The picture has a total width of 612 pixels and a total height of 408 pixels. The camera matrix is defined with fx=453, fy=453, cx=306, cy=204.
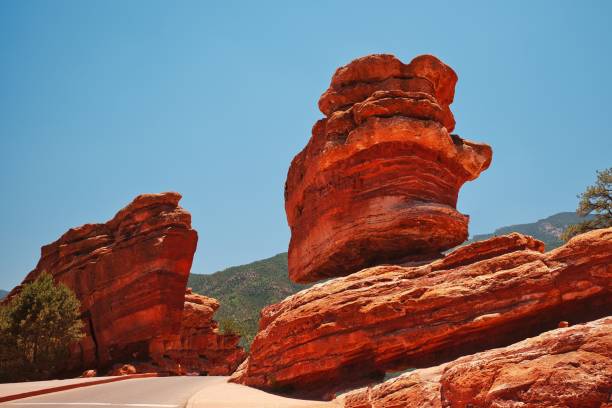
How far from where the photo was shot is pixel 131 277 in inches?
1665

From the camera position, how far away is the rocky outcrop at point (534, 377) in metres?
6.41

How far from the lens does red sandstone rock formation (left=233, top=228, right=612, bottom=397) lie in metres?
10.5

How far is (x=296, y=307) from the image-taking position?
51.1 feet

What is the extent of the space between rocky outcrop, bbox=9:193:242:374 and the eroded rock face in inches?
971

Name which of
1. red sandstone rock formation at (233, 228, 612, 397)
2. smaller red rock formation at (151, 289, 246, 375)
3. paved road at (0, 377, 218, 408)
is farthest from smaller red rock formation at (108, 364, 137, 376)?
red sandstone rock formation at (233, 228, 612, 397)

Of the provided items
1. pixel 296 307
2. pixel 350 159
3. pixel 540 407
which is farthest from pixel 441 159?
pixel 540 407

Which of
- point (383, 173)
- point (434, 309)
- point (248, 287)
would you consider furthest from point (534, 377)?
point (248, 287)

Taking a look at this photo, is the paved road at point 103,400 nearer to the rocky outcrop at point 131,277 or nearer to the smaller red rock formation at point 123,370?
the smaller red rock formation at point 123,370

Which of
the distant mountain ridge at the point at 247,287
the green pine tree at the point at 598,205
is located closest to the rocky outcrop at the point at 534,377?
the green pine tree at the point at 598,205

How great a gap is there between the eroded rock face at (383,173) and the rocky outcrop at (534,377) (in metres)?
8.27

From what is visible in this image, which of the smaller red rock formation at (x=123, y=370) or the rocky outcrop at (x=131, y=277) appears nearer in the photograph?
the smaller red rock formation at (x=123, y=370)

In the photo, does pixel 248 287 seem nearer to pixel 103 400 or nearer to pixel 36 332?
pixel 36 332

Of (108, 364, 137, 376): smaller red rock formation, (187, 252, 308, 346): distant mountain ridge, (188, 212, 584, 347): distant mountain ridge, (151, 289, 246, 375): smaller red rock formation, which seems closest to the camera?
(108, 364, 137, 376): smaller red rock formation

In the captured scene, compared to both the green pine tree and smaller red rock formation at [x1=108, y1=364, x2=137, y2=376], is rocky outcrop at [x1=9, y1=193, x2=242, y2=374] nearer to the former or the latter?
smaller red rock formation at [x1=108, y1=364, x2=137, y2=376]
